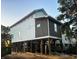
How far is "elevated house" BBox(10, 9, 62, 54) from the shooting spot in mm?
1305

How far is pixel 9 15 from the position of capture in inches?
55.4

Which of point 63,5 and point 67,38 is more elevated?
point 63,5

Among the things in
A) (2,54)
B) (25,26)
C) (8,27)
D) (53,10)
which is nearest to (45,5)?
(53,10)

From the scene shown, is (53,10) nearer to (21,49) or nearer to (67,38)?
(67,38)

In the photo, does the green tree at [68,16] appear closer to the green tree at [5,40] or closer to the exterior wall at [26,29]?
the exterior wall at [26,29]

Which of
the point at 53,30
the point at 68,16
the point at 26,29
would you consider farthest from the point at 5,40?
the point at 68,16

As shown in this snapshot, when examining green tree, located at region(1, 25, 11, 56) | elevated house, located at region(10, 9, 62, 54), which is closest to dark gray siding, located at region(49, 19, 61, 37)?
elevated house, located at region(10, 9, 62, 54)

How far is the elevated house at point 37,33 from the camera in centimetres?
130

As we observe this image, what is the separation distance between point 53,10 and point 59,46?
8.8 inches

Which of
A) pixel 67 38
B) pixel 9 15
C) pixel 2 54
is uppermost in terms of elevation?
pixel 9 15

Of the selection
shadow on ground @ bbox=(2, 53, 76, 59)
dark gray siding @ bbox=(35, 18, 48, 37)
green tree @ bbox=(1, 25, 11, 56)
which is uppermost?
dark gray siding @ bbox=(35, 18, 48, 37)

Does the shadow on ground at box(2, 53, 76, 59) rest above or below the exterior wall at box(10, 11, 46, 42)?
below

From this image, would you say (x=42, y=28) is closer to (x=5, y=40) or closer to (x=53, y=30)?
(x=53, y=30)

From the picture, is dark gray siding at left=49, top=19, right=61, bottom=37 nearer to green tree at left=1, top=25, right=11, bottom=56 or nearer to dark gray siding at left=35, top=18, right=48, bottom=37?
dark gray siding at left=35, top=18, right=48, bottom=37
